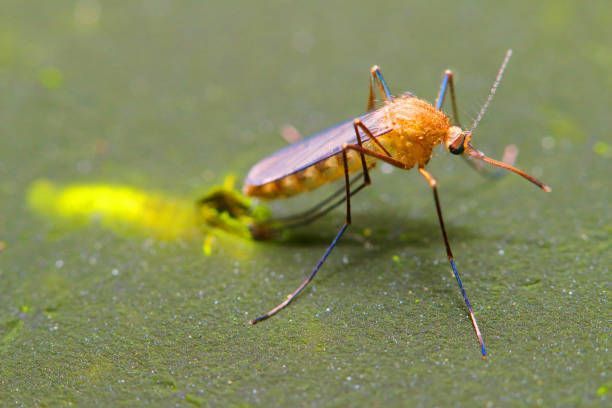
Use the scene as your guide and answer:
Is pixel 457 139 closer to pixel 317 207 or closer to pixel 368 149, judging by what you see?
pixel 368 149

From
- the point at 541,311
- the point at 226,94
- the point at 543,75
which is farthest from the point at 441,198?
the point at 226,94

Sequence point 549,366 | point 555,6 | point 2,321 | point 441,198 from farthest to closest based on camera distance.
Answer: point 555,6, point 441,198, point 2,321, point 549,366

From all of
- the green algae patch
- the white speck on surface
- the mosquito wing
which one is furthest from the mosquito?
the white speck on surface

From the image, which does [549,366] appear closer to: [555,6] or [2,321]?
[2,321]

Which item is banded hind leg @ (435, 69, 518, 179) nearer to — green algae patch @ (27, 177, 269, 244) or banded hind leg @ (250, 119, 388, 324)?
banded hind leg @ (250, 119, 388, 324)

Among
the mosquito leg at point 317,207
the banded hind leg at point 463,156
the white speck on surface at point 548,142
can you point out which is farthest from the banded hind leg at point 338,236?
the white speck on surface at point 548,142

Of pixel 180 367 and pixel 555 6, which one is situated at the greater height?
pixel 555 6
